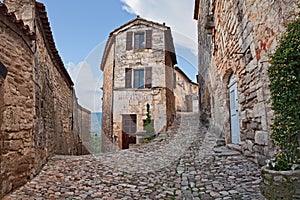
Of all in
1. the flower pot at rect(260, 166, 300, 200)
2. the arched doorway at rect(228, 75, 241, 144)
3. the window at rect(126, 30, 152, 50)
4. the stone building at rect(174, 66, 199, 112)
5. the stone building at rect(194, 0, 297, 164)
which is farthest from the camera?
the stone building at rect(174, 66, 199, 112)

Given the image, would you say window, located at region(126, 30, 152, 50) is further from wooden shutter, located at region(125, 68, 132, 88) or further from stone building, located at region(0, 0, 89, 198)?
stone building, located at region(0, 0, 89, 198)

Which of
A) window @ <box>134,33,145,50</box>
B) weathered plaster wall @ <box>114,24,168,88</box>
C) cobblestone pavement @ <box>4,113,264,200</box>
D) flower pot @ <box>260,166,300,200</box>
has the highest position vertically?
window @ <box>134,33,145,50</box>

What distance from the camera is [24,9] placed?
3984mm

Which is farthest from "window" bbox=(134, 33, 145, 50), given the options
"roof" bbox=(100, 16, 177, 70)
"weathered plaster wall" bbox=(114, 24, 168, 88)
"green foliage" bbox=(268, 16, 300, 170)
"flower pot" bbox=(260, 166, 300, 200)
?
"flower pot" bbox=(260, 166, 300, 200)

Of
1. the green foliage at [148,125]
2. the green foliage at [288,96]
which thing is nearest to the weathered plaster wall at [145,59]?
the green foliage at [148,125]

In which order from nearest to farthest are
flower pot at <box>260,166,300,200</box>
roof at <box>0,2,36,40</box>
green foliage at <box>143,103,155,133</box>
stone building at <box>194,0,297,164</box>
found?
1. flower pot at <box>260,166,300,200</box>
2. roof at <box>0,2,36,40</box>
3. stone building at <box>194,0,297,164</box>
4. green foliage at <box>143,103,155,133</box>

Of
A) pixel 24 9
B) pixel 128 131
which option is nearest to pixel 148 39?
pixel 128 131

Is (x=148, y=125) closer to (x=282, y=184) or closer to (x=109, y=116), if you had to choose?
(x=109, y=116)

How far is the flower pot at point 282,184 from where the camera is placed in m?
2.32

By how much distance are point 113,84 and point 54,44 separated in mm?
5190

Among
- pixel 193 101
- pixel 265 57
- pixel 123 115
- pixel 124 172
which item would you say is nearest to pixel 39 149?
pixel 124 172

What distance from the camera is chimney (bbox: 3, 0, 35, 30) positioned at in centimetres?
394

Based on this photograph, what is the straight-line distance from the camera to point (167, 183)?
11.7ft

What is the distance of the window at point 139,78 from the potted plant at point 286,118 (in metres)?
7.86
